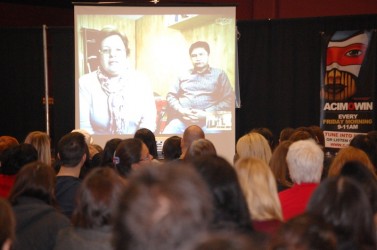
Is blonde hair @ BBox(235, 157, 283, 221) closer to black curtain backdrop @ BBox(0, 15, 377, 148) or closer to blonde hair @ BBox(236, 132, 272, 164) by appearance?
blonde hair @ BBox(236, 132, 272, 164)

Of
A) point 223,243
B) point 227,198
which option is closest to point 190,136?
point 227,198

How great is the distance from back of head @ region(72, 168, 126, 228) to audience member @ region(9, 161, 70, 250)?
0.33 m

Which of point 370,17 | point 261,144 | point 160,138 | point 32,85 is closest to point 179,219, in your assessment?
point 261,144

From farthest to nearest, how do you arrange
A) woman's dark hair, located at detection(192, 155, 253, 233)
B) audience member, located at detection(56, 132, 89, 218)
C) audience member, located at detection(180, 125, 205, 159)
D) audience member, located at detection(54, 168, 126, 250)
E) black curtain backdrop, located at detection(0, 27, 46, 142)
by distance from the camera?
black curtain backdrop, located at detection(0, 27, 46, 142) → audience member, located at detection(180, 125, 205, 159) → audience member, located at detection(56, 132, 89, 218) → audience member, located at detection(54, 168, 126, 250) → woman's dark hair, located at detection(192, 155, 253, 233)

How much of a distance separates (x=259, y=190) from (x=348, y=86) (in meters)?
5.96

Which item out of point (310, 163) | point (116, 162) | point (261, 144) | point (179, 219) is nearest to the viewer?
point (179, 219)

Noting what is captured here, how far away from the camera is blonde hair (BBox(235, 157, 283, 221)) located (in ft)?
8.15

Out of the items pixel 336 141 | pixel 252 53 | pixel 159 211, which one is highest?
pixel 252 53

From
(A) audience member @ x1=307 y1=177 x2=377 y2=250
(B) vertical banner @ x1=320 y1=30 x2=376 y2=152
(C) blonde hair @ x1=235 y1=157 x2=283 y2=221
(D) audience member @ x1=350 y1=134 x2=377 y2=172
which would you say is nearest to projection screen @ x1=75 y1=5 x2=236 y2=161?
(B) vertical banner @ x1=320 y1=30 x2=376 y2=152

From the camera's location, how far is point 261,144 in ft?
14.3

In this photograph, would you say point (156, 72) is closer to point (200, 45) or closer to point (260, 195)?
point (200, 45)

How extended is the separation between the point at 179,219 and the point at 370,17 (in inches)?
300

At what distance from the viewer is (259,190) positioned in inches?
100

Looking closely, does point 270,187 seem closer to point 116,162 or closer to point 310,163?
point 310,163
